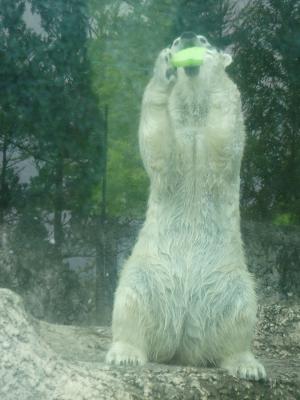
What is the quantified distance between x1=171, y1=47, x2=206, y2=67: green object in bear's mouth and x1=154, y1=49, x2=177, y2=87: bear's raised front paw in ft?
0.12

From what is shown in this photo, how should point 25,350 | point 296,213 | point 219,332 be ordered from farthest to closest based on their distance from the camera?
1. point 296,213
2. point 219,332
3. point 25,350

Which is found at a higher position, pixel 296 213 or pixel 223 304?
pixel 296 213

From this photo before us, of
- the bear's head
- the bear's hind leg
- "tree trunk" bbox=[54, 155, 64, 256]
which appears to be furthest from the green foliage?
the bear's hind leg

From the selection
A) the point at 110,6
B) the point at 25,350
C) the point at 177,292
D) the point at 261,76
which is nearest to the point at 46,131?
the point at 110,6

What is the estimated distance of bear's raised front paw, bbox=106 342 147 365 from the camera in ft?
16.5

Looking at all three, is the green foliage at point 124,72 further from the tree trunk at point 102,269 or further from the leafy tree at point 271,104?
the leafy tree at point 271,104

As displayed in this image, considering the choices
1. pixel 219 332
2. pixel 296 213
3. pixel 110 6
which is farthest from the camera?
pixel 296 213

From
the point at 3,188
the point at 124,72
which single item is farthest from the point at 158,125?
the point at 3,188

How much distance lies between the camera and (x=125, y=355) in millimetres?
5066

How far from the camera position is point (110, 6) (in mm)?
7301

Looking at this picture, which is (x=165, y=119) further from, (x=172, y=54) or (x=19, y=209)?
(x=19, y=209)

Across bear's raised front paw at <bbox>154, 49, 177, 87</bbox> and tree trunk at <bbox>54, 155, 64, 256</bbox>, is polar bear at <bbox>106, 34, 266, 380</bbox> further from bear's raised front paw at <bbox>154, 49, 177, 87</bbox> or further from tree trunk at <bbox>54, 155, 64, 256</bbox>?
tree trunk at <bbox>54, 155, 64, 256</bbox>

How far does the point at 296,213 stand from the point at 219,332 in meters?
2.70

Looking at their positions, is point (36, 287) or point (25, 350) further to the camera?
point (36, 287)
